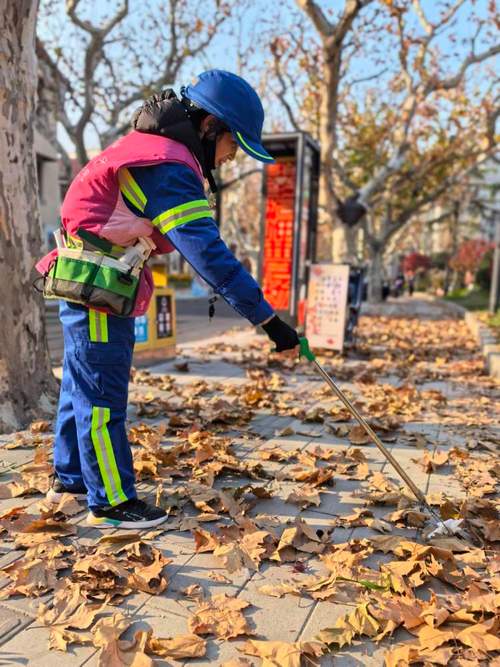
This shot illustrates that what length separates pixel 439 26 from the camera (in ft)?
43.0

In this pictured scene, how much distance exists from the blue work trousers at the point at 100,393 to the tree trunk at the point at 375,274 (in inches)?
850

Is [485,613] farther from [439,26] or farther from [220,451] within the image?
[439,26]

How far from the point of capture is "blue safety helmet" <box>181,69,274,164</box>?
8.36ft

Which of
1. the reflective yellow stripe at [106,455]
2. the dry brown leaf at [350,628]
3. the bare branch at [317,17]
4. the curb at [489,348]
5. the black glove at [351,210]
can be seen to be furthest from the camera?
the black glove at [351,210]

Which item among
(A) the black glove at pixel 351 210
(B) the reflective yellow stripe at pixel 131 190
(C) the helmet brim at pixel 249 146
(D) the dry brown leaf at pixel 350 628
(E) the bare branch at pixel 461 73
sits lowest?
(D) the dry brown leaf at pixel 350 628

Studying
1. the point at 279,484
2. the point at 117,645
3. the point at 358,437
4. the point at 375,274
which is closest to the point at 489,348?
Result: the point at 358,437

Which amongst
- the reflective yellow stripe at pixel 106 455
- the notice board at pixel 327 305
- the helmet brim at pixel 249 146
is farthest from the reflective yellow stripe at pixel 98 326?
the notice board at pixel 327 305

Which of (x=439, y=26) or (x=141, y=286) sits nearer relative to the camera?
(x=141, y=286)

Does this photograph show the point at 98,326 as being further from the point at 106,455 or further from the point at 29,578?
the point at 29,578

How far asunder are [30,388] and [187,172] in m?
2.58

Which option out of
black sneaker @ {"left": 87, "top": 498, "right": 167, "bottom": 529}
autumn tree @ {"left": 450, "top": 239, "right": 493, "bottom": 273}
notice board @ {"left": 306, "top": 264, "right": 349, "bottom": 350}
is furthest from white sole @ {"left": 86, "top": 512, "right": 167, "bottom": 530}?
autumn tree @ {"left": 450, "top": 239, "right": 493, "bottom": 273}

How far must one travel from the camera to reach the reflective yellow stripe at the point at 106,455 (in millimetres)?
2662

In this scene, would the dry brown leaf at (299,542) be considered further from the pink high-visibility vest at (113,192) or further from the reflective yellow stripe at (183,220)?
the reflective yellow stripe at (183,220)

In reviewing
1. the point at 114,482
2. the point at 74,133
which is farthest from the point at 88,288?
the point at 74,133
